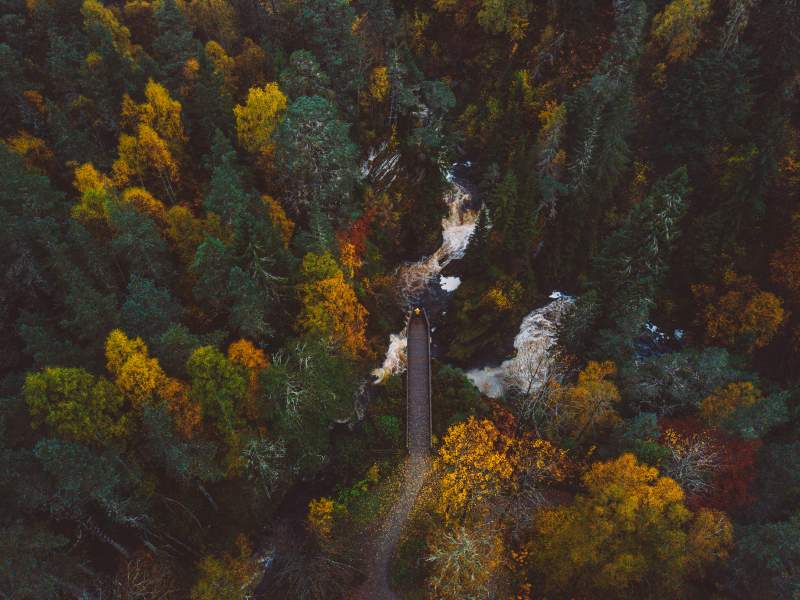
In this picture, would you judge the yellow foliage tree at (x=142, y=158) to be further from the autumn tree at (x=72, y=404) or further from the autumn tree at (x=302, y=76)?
the autumn tree at (x=72, y=404)

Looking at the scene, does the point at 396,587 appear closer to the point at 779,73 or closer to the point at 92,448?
the point at 92,448

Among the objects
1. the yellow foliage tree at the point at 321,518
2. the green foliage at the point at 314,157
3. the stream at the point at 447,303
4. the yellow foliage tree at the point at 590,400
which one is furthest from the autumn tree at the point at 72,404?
the yellow foliage tree at the point at 590,400

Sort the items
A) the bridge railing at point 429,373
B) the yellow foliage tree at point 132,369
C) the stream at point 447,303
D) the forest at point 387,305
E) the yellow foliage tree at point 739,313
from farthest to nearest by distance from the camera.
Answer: the stream at point 447,303
the yellow foliage tree at point 739,313
the bridge railing at point 429,373
the forest at point 387,305
the yellow foliage tree at point 132,369

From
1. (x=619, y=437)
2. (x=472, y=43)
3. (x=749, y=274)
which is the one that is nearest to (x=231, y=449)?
(x=619, y=437)

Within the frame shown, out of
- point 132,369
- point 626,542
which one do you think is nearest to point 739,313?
point 626,542

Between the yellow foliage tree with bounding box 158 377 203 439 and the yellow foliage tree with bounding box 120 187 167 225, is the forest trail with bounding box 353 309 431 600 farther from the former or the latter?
the yellow foliage tree with bounding box 120 187 167 225

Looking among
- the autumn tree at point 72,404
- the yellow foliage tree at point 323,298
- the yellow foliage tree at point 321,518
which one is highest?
the yellow foliage tree at point 323,298

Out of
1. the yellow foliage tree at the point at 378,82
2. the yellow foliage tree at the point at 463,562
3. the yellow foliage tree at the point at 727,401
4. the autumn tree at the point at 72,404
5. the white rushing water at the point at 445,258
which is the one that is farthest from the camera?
the white rushing water at the point at 445,258
